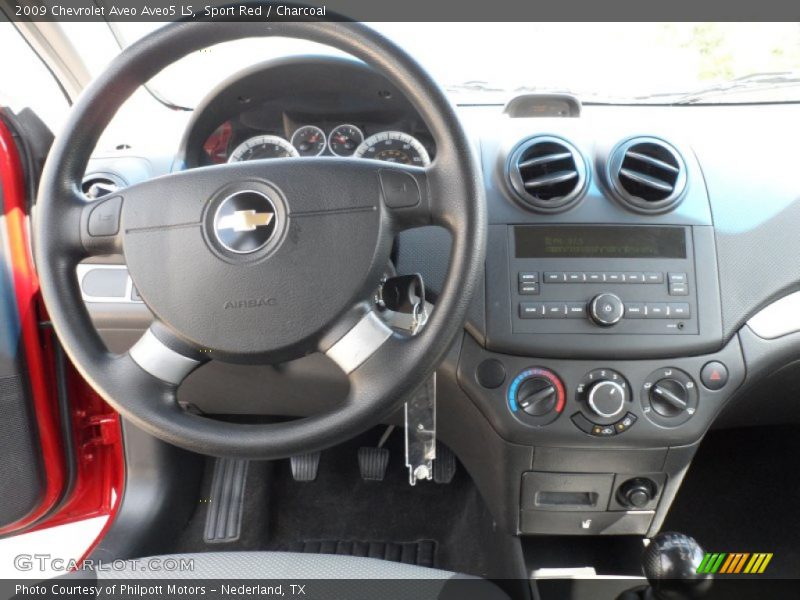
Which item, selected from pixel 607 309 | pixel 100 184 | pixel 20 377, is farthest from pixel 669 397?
pixel 20 377

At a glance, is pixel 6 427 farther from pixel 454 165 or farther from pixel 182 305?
pixel 454 165

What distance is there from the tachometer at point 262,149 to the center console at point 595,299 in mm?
389

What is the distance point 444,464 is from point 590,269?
743 millimetres

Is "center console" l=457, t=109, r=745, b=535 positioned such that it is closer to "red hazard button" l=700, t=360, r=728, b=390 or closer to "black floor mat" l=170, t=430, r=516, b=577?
"red hazard button" l=700, t=360, r=728, b=390

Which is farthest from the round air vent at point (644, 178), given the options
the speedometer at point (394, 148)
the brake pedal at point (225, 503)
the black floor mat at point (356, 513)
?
the brake pedal at point (225, 503)

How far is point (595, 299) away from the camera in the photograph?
1168 millimetres

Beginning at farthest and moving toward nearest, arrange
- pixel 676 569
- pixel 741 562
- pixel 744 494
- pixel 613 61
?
pixel 744 494, pixel 741 562, pixel 613 61, pixel 676 569

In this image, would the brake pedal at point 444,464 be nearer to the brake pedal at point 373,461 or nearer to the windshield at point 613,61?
the brake pedal at point 373,461

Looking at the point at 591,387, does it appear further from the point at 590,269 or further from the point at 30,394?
the point at 30,394

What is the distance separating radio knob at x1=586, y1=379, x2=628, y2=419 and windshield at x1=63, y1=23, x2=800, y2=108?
72 centimetres

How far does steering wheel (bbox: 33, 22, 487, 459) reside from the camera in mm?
882

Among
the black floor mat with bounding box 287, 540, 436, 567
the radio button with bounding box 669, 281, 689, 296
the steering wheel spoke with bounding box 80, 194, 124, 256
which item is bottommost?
the black floor mat with bounding box 287, 540, 436, 567

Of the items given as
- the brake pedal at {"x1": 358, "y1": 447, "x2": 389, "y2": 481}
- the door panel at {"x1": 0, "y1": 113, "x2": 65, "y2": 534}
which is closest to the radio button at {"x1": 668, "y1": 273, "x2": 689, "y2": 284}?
the brake pedal at {"x1": 358, "y1": 447, "x2": 389, "y2": 481}

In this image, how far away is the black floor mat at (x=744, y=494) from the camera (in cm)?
175
